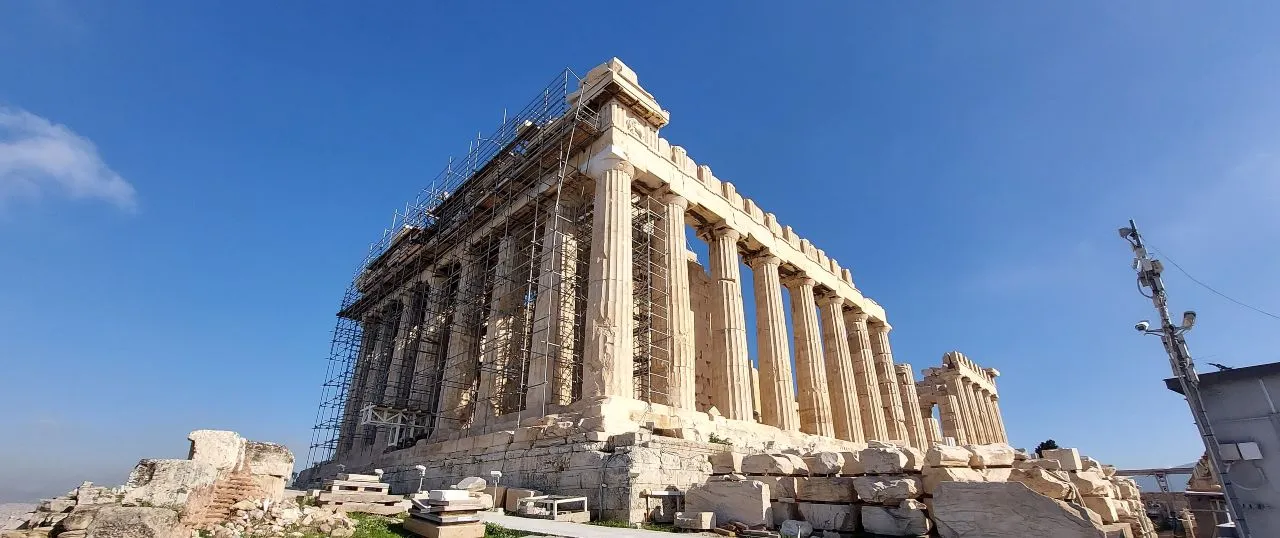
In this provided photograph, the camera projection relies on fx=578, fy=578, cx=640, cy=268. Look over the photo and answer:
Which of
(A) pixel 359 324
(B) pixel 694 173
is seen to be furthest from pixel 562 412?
(A) pixel 359 324

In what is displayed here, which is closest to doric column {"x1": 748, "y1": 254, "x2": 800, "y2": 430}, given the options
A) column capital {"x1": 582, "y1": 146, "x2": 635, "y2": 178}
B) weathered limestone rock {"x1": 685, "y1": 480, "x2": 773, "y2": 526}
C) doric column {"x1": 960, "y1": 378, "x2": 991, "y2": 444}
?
column capital {"x1": 582, "y1": 146, "x2": 635, "y2": 178}

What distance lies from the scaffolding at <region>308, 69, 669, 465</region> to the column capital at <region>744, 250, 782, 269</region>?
5.62m

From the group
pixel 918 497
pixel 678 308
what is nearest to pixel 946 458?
pixel 918 497

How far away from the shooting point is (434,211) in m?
27.9

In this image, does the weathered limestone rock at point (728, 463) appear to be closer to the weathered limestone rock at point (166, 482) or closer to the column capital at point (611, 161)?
the weathered limestone rock at point (166, 482)

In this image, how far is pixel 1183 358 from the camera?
939 centimetres

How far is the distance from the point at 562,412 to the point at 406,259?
17570 mm

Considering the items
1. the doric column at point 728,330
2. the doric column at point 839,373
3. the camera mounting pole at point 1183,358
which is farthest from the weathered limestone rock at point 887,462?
the doric column at point 839,373

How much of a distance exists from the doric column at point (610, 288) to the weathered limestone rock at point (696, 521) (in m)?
5.76

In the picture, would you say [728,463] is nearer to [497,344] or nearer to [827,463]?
[827,463]

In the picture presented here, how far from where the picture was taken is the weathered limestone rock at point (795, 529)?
878cm

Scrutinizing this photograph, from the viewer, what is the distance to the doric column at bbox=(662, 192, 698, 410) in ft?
56.6

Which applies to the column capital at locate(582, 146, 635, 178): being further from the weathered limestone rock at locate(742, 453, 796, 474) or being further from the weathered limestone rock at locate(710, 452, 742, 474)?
the weathered limestone rock at locate(742, 453, 796, 474)

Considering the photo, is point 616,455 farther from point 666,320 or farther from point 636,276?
point 636,276
